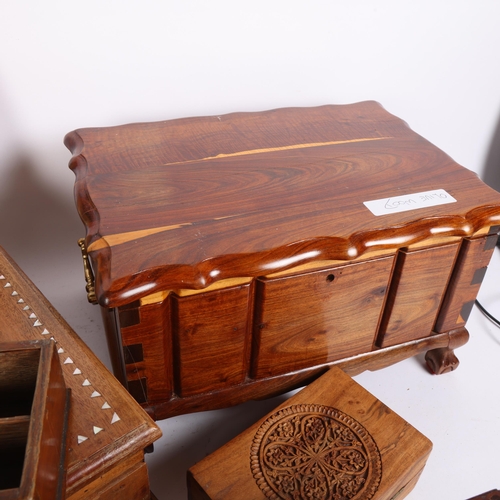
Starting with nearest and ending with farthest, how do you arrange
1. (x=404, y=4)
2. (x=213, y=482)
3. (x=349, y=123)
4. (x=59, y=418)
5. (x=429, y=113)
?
(x=59, y=418)
(x=213, y=482)
(x=349, y=123)
(x=404, y=4)
(x=429, y=113)

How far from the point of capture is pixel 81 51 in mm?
1290

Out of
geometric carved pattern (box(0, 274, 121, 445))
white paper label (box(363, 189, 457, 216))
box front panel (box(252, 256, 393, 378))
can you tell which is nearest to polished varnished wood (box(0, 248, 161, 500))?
geometric carved pattern (box(0, 274, 121, 445))

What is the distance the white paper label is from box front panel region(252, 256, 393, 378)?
0.10 metres

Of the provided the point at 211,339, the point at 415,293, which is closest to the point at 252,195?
the point at 211,339

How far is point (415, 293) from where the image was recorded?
1.19 metres

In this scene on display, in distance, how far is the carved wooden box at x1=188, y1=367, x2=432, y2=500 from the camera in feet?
3.12

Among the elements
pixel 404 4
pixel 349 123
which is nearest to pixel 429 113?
pixel 404 4

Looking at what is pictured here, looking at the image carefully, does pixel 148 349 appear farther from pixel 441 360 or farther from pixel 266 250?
pixel 441 360

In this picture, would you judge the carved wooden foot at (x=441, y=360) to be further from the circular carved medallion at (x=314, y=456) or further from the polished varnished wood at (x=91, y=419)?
the polished varnished wood at (x=91, y=419)

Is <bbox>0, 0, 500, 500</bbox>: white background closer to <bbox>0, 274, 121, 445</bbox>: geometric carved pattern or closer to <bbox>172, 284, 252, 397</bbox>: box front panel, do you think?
<bbox>172, 284, 252, 397</bbox>: box front panel

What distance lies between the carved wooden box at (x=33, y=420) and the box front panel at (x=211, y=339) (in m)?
0.26

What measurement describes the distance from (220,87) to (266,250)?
26.3 inches

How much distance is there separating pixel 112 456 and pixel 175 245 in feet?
1.15

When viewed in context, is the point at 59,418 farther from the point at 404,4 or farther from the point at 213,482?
the point at 404,4
